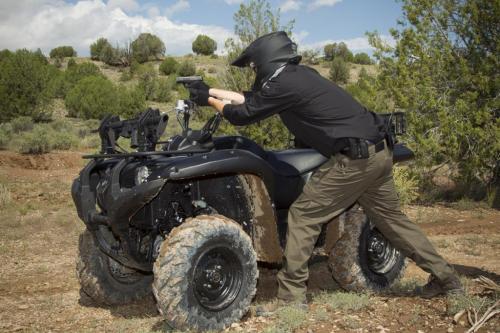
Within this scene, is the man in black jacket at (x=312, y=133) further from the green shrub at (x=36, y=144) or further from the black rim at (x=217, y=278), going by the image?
the green shrub at (x=36, y=144)

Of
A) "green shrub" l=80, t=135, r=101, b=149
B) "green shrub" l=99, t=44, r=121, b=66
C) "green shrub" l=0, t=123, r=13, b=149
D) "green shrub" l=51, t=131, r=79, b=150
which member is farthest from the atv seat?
"green shrub" l=99, t=44, r=121, b=66

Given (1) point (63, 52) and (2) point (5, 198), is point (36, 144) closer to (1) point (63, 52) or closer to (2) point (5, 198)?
(2) point (5, 198)

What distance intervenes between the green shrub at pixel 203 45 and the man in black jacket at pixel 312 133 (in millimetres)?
59991

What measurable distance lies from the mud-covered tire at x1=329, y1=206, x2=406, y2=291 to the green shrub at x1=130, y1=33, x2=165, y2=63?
163 ft

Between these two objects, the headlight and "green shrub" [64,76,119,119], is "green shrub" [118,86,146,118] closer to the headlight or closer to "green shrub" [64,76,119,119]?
"green shrub" [64,76,119,119]

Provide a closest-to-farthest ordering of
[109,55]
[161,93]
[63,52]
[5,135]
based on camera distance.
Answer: [5,135], [161,93], [109,55], [63,52]

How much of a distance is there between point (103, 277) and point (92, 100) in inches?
950

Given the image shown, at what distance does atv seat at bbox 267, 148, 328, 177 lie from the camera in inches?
180

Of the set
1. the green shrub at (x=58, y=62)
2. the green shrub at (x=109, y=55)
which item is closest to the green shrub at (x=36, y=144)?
the green shrub at (x=58, y=62)

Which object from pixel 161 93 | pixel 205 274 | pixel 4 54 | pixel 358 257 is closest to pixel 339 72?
pixel 161 93

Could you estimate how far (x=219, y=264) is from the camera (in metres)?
4.03

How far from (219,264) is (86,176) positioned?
1240 mm

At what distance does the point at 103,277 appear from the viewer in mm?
4789

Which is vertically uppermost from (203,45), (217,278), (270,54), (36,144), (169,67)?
(203,45)
